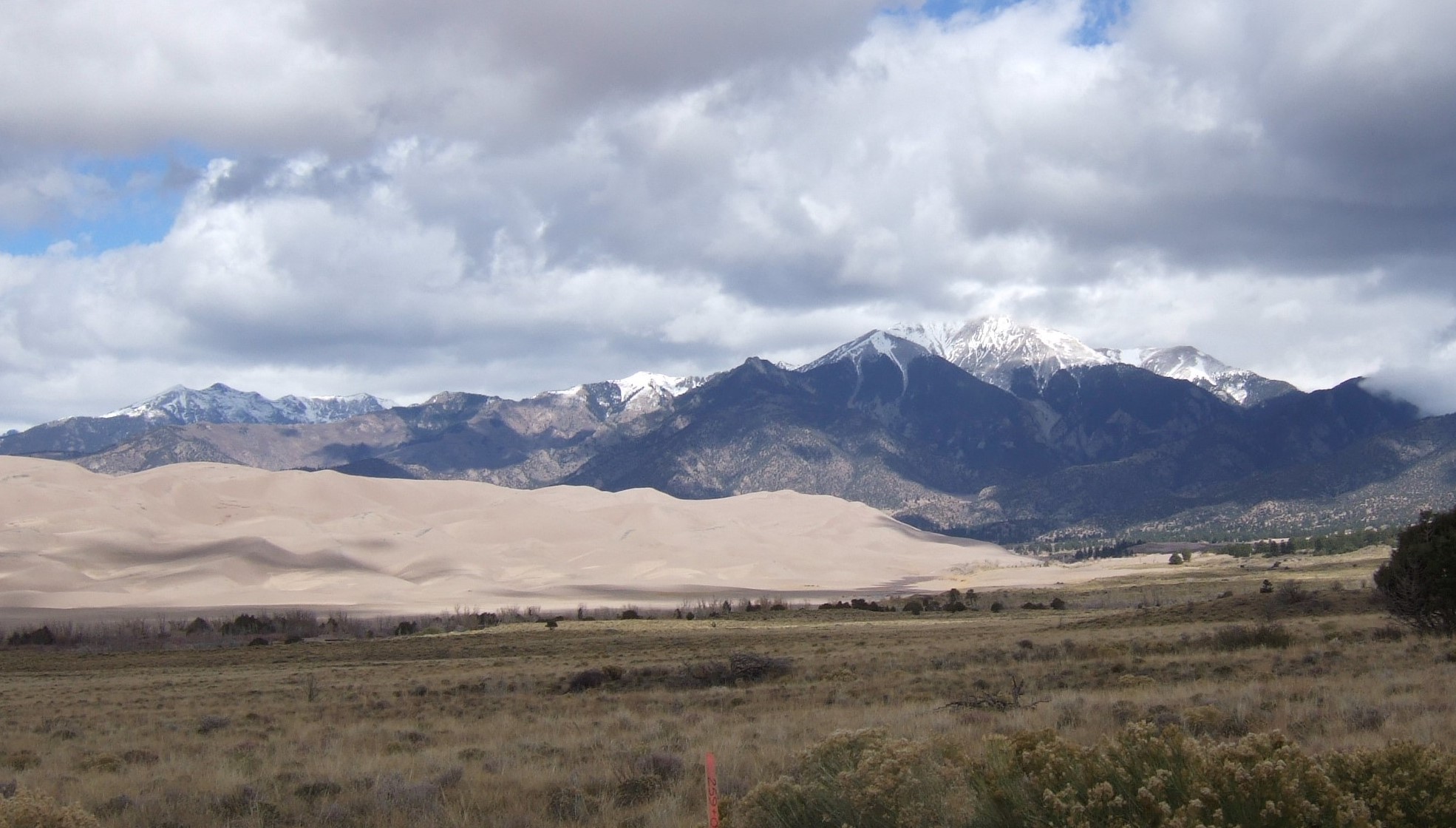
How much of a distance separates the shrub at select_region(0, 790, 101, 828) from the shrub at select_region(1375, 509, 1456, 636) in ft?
102

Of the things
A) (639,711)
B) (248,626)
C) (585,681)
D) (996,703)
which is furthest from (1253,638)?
(248,626)

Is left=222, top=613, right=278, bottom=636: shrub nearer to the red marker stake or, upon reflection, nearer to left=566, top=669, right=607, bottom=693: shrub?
left=566, top=669, right=607, bottom=693: shrub

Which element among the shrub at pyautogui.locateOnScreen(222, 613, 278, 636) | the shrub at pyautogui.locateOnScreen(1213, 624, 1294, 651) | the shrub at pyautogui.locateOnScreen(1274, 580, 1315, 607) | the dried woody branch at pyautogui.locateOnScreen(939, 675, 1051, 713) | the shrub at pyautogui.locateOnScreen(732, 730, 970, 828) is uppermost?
the shrub at pyautogui.locateOnScreen(732, 730, 970, 828)

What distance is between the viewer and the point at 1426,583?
29891 millimetres

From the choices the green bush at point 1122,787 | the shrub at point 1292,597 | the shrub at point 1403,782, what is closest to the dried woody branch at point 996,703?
the green bush at point 1122,787

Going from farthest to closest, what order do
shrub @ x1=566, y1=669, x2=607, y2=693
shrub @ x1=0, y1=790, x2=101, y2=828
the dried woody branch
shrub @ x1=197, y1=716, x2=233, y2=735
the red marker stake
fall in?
1. shrub @ x1=566, y1=669, x2=607, y2=693
2. shrub @ x1=197, y1=716, x2=233, y2=735
3. the dried woody branch
4. shrub @ x1=0, y1=790, x2=101, y2=828
5. the red marker stake

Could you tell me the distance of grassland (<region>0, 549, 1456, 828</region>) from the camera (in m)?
11.5

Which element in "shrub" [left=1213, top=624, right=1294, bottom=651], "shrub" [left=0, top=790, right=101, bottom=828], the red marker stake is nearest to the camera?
the red marker stake

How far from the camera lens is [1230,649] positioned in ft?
92.2

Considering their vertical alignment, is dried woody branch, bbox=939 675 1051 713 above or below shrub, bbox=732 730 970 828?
below

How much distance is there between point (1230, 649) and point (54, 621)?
370 feet

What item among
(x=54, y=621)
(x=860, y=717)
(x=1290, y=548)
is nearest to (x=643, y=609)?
(x=54, y=621)

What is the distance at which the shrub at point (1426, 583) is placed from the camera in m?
29.1

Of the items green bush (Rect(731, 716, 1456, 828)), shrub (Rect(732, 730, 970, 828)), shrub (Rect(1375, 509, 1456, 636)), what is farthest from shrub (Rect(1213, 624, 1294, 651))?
green bush (Rect(731, 716, 1456, 828))
